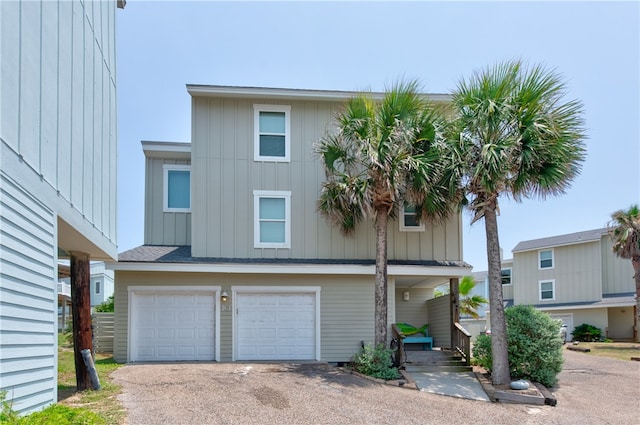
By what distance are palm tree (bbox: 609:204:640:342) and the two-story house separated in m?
3.60

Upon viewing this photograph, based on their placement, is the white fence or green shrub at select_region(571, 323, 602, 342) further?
green shrub at select_region(571, 323, 602, 342)

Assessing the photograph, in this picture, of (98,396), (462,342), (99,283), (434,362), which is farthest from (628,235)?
(99,283)

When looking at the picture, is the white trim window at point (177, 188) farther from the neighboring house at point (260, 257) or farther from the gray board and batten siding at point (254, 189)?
the gray board and batten siding at point (254, 189)

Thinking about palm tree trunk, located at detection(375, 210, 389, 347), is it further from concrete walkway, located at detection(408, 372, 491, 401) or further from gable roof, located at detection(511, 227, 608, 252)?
gable roof, located at detection(511, 227, 608, 252)

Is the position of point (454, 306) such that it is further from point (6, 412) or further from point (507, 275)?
point (507, 275)

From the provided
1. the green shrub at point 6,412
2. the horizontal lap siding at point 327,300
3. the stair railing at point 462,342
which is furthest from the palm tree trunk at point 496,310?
the green shrub at point 6,412

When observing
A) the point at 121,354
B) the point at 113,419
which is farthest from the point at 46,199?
the point at 121,354

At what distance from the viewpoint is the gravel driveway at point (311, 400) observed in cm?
909

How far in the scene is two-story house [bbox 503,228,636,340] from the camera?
28.9m

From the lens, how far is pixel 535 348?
12.7 metres

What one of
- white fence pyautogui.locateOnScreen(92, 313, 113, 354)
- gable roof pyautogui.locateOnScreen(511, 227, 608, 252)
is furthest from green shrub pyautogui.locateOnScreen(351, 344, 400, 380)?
gable roof pyautogui.locateOnScreen(511, 227, 608, 252)

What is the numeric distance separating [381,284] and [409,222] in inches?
129

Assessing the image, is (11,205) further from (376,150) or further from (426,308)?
(426,308)

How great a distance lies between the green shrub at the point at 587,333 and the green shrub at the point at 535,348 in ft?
56.9
